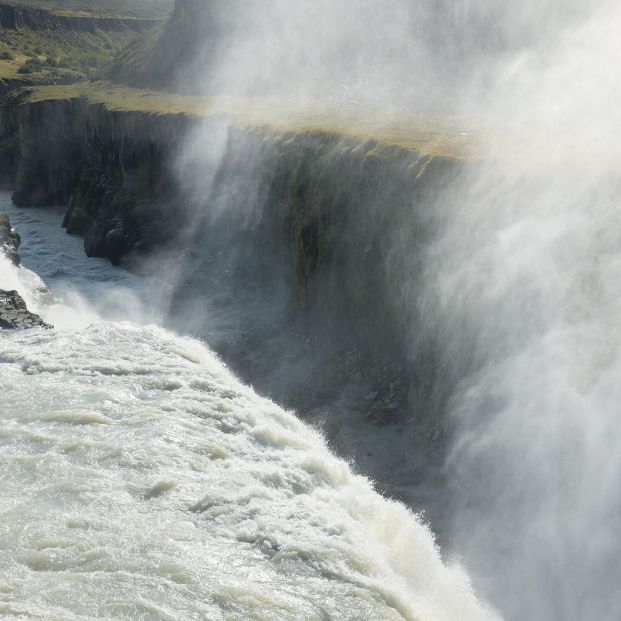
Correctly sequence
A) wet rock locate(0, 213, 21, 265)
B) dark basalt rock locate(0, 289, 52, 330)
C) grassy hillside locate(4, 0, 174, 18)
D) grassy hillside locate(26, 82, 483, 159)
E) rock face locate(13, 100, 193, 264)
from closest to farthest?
dark basalt rock locate(0, 289, 52, 330)
grassy hillside locate(26, 82, 483, 159)
wet rock locate(0, 213, 21, 265)
rock face locate(13, 100, 193, 264)
grassy hillside locate(4, 0, 174, 18)

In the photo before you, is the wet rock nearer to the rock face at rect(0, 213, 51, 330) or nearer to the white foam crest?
the rock face at rect(0, 213, 51, 330)

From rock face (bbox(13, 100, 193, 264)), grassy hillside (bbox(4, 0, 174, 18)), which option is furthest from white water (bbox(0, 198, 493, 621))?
grassy hillside (bbox(4, 0, 174, 18))

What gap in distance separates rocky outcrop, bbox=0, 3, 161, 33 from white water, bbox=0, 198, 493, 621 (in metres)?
126

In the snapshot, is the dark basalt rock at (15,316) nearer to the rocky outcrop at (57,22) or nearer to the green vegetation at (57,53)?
the green vegetation at (57,53)

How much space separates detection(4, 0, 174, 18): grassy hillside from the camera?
151m

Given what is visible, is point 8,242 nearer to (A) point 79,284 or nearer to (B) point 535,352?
(A) point 79,284

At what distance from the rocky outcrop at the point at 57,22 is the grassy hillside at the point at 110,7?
5324mm

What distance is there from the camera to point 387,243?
28734 mm

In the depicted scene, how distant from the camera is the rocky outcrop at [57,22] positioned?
133625 mm

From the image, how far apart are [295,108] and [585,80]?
20.0 m

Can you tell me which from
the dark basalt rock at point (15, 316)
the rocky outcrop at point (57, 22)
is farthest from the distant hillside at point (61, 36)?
the dark basalt rock at point (15, 316)

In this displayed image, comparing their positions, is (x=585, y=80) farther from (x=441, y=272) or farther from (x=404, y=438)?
(x=404, y=438)

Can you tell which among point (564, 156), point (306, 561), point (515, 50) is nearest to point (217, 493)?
point (306, 561)

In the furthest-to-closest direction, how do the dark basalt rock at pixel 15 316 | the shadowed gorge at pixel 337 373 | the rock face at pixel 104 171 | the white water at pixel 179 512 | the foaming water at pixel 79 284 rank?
1. the rock face at pixel 104 171
2. the foaming water at pixel 79 284
3. the dark basalt rock at pixel 15 316
4. the shadowed gorge at pixel 337 373
5. the white water at pixel 179 512
